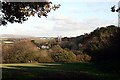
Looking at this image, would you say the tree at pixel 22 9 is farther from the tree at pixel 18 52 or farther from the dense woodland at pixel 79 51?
the tree at pixel 18 52

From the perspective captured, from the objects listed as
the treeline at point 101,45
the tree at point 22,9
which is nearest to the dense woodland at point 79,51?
the treeline at point 101,45

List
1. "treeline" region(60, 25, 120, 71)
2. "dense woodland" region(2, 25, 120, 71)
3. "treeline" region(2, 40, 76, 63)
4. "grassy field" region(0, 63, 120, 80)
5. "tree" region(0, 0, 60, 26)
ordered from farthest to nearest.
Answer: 1. "treeline" region(2, 40, 76, 63)
2. "dense woodland" region(2, 25, 120, 71)
3. "treeline" region(60, 25, 120, 71)
4. "grassy field" region(0, 63, 120, 80)
5. "tree" region(0, 0, 60, 26)

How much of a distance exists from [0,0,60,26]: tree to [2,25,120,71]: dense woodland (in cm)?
2318

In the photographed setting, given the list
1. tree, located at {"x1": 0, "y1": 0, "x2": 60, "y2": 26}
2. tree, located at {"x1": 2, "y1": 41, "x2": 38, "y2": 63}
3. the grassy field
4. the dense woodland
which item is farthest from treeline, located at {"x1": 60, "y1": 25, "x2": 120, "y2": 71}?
tree, located at {"x1": 0, "y1": 0, "x2": 60, "y2": 26}

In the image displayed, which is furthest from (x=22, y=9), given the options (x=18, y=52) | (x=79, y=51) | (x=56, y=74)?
(x=79, y=51)

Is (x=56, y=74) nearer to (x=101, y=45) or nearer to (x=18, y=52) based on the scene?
(x=18, y=52)

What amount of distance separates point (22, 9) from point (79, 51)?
109 ft

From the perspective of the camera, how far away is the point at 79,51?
51.3 metres

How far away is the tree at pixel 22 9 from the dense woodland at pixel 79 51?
2318cm

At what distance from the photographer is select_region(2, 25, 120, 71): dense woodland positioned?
44328 mm

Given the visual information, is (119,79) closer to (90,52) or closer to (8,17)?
(8,17)

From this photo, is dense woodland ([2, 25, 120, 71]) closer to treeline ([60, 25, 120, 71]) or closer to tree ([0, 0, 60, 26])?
treeline ([60, 25, 120, 71])

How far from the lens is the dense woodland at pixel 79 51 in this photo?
44328 mm

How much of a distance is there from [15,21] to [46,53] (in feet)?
97.2
